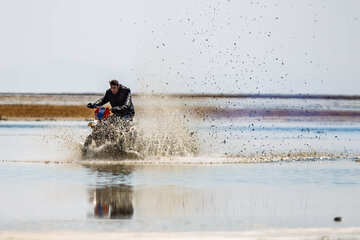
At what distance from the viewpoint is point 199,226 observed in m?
10.9

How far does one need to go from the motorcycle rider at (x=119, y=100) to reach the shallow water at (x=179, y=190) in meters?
1.13

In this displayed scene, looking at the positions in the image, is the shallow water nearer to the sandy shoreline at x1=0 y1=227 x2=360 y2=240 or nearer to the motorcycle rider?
the sandy shoreline at x1=0 y1=227 x2=360 y2=240

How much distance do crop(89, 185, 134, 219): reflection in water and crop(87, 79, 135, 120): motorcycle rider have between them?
17.6 ft

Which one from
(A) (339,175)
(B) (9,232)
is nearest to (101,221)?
(B) (9,232)

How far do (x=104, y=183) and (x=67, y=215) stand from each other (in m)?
3.83

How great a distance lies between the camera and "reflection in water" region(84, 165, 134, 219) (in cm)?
1202

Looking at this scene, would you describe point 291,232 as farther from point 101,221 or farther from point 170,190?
point 170,190

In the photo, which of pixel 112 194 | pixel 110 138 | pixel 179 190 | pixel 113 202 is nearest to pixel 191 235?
pixel 113 202

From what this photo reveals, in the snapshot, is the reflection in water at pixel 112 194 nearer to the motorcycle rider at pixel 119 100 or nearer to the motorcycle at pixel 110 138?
the motorcycle at pixel 110 138

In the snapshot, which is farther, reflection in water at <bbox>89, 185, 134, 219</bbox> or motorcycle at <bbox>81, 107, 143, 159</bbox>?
motorcycle at <bbox>81, 107, 143, 159</bbox>

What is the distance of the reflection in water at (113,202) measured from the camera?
39.0 feet

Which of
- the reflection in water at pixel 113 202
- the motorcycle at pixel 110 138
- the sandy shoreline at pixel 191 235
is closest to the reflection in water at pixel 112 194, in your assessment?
the reflection in water at pixel 113 202

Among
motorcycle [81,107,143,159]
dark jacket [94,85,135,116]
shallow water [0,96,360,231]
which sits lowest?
shallow water [0,96,360,231]

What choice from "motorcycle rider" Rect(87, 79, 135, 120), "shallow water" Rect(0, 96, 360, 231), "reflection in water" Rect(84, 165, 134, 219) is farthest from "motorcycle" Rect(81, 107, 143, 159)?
"reflection in water" Rect(84, 165, 134, 219)
